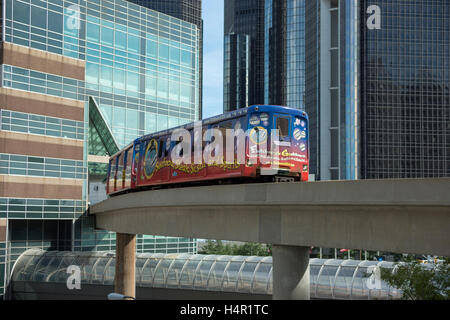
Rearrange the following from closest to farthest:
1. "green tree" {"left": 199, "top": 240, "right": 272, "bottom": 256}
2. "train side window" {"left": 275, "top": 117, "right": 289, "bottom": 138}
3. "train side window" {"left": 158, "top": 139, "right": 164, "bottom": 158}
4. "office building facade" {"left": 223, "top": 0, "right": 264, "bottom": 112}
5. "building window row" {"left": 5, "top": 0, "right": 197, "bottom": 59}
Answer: "train side window" {"left": 275, "top": 117, "right": 289, "bottom": 138} < "train side window" {"left": 158, "top": 139, "right": 164, "bottom": 158} < "building window row" {"left": 5, "top": 0, "right": 197, "bottom": 59} < "green tree" {"left": 199, "top": 240, "right": 272, "bottom": 256} < "office building facade" {"left": 223, "top": 0, "right": 264, "bottom": 112}

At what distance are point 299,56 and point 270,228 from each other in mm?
132798

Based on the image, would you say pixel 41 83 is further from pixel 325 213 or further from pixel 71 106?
pixel 325 213

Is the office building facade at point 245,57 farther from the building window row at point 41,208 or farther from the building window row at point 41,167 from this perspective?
the building window row at point 41,208

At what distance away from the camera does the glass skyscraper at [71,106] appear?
5081cm

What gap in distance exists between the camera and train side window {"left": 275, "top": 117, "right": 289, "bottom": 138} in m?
23.2

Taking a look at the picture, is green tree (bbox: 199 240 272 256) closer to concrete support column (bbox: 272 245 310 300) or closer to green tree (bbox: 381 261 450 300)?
green tree (bbox: 381 261 450 300)

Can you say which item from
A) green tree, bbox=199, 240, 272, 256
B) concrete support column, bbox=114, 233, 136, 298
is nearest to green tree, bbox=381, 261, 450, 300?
concrete support column, bbox=114, 233, 136, 298

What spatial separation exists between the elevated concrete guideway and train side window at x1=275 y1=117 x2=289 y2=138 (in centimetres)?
445

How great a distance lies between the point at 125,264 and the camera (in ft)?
128

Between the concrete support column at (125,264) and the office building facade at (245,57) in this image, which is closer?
the concrete support column at (125,264)

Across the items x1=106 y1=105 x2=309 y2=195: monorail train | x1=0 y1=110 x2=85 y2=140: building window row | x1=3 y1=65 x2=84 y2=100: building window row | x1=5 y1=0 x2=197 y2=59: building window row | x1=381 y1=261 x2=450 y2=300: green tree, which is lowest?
x1=381 y1=261 x2=450 y2=300: green tree

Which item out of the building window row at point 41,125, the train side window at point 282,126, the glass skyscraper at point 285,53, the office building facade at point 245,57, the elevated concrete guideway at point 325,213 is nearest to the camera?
the elevated concrete guideway at point 325,213

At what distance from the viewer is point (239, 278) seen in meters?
36.1

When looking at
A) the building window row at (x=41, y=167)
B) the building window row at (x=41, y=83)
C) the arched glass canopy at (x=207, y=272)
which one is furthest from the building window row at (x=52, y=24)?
the arched glass canopy at (x=207, y=272)
